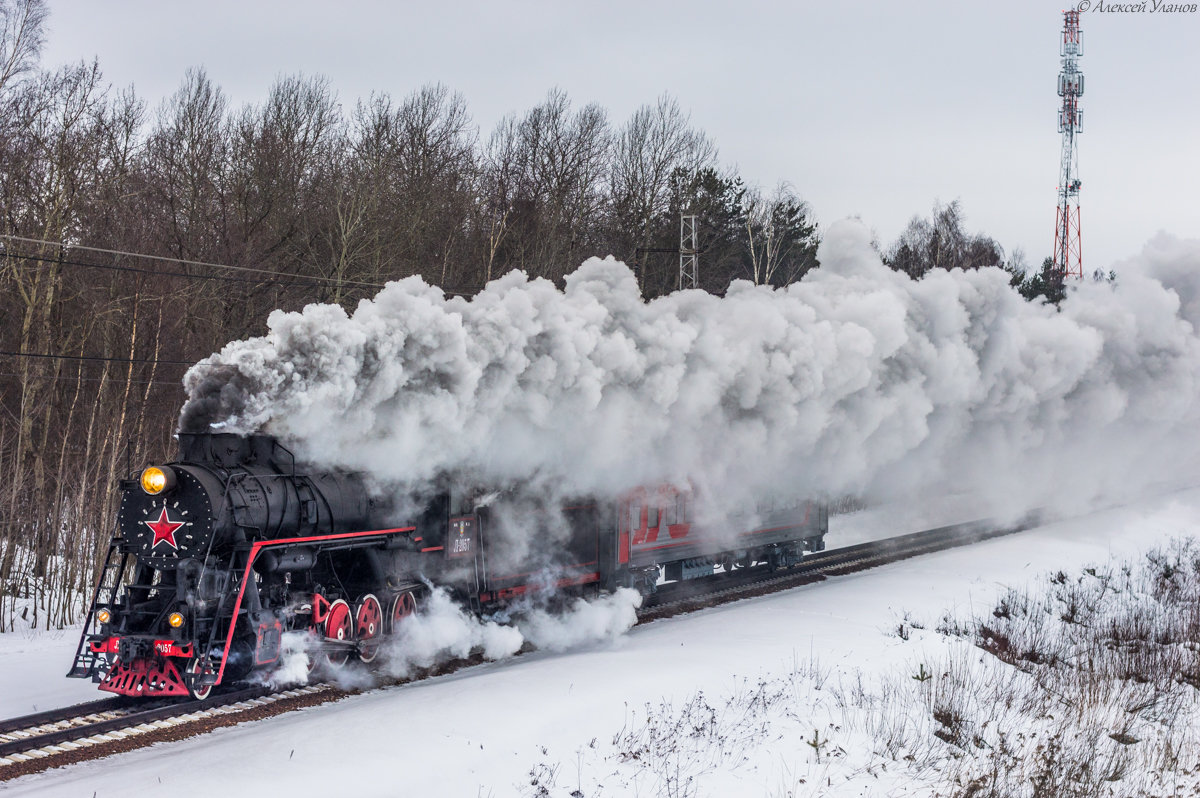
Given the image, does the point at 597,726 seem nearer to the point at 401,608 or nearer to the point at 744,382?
the point at 401,608

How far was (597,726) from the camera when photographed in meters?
10.8

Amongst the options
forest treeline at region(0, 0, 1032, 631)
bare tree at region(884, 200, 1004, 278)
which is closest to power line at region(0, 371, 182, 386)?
forest treeline at region(0, 0, 1032, 631)

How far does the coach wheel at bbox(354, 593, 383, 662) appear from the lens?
41.3ft

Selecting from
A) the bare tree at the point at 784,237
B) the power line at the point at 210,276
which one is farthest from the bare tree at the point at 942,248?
the power line at the point at 210,276

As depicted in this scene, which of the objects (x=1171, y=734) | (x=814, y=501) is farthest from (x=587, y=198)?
(x=1171, y=734)

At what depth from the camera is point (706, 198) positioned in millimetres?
42812

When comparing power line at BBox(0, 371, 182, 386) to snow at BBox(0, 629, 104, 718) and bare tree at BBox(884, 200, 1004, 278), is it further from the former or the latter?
bare tree at BBox(884, 200, 1004, 278)

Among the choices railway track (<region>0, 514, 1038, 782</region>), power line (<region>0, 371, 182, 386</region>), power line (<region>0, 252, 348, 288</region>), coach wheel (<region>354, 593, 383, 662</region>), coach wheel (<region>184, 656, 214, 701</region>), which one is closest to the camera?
railway track (<region>0, 514, 1038, 782</region>)

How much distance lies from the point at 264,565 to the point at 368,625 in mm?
1865

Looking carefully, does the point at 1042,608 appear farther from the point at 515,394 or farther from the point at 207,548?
the point at 207,548

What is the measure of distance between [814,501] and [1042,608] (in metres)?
5.08

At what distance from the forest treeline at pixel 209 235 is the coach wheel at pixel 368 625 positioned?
7.07 metres

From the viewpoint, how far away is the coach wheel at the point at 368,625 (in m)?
12.6

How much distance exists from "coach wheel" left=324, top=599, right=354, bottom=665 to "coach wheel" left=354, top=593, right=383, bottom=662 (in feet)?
0.27
